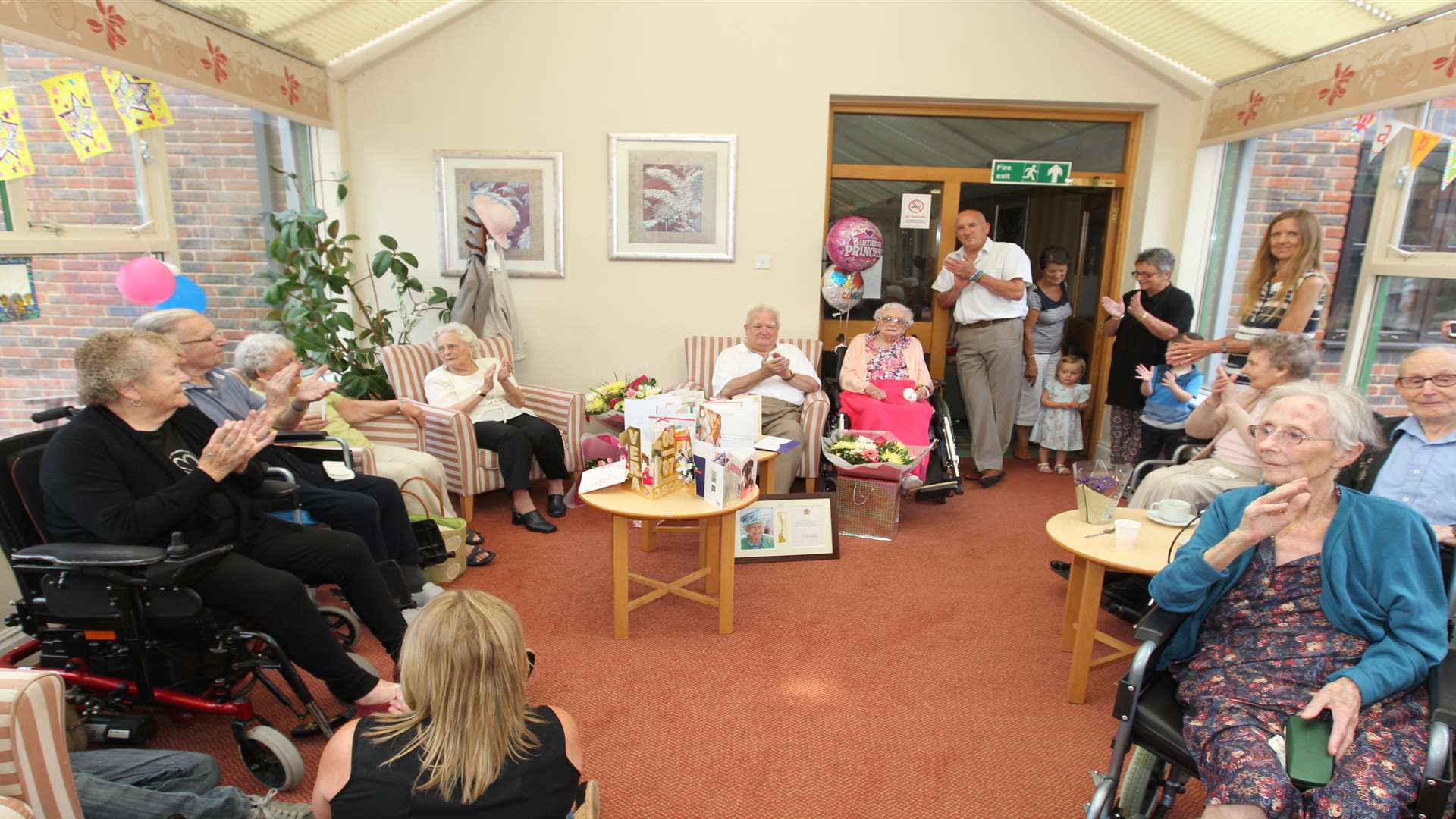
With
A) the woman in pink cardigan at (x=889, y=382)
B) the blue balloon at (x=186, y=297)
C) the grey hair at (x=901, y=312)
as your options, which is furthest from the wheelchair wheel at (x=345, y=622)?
the grey hair at (x=901, y=312)

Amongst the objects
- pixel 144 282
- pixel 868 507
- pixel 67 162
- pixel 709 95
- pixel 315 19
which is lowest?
pixel 868 507

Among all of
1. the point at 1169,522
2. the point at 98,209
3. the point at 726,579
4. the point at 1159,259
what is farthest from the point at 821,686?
the point at 98,209

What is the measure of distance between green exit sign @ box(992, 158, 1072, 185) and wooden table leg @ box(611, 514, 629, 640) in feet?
12.0

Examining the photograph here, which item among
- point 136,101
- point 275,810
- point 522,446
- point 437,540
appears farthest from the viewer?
point 522,446

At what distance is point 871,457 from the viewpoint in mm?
4023

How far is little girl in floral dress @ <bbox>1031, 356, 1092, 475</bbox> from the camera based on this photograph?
5.29 metres

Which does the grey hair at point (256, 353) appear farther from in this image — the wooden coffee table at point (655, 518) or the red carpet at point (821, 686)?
the wooden coffee table at point (655, 518)

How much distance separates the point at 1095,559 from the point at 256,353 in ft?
10.5

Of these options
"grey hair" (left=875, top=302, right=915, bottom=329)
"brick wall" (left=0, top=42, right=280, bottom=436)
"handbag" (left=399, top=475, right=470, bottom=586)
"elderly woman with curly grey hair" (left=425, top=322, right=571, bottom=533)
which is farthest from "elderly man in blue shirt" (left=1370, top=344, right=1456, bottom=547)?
"brick wall" (left=0, top=42, right=280, bottom=436)

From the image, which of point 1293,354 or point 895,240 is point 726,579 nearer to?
point 1293,354

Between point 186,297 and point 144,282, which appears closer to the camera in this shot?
point 144,282

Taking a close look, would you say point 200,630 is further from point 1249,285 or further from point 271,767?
point 1249,285

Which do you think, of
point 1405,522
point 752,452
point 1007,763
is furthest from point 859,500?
point 1405,522

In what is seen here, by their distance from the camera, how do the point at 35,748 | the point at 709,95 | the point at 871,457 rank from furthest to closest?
the point at 709,95
the point at 871,457
the point at 35,748
